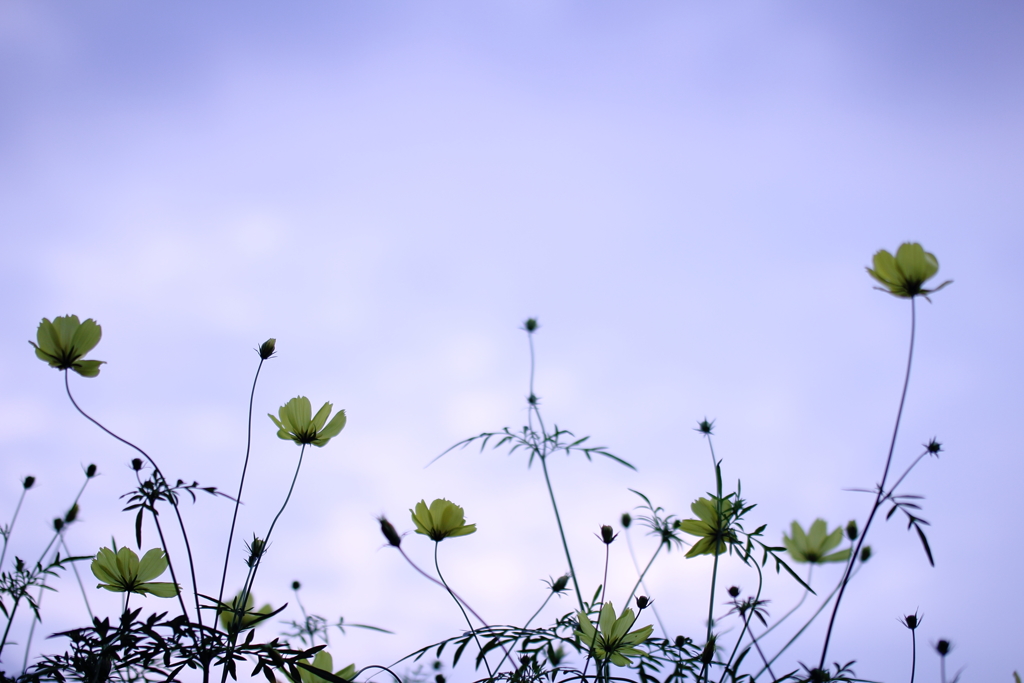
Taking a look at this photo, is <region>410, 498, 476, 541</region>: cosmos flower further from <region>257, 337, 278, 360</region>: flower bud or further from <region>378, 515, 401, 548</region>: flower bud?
<region>257, 337, 278, 360</region>: flower bud

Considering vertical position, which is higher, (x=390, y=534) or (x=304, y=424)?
(x=304, y=424)

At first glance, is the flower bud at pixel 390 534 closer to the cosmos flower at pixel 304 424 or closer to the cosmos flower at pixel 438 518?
the cosmos flower at pixel 438 518

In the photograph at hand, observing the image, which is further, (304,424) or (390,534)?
(304,424)

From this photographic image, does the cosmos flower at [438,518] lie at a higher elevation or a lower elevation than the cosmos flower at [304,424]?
lower

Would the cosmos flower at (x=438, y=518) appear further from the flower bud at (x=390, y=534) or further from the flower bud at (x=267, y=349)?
the flower bud at (x=267, y=349)

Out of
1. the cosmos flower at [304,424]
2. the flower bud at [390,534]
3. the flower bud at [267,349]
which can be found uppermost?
the flower bud at [267,349]

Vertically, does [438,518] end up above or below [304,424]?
below

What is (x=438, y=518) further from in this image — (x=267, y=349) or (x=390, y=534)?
(x=267, y=349)

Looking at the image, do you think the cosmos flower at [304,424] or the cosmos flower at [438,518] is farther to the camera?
the cosmos flower at [304,424]

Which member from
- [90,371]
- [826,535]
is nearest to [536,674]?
[826,535]

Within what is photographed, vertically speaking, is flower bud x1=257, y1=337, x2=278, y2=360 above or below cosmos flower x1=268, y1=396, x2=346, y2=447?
above

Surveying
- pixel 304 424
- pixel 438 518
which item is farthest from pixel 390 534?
pixel 304 424

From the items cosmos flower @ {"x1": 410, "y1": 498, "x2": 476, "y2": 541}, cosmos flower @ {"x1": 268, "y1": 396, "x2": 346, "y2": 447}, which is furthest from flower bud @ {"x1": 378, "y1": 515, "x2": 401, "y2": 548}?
cosmos flower @ {"x1": 268, "y1": 396, "x2": 346, "y2": 447}

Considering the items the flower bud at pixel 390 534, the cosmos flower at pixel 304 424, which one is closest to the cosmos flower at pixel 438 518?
the flower bud at pixel 390 534
